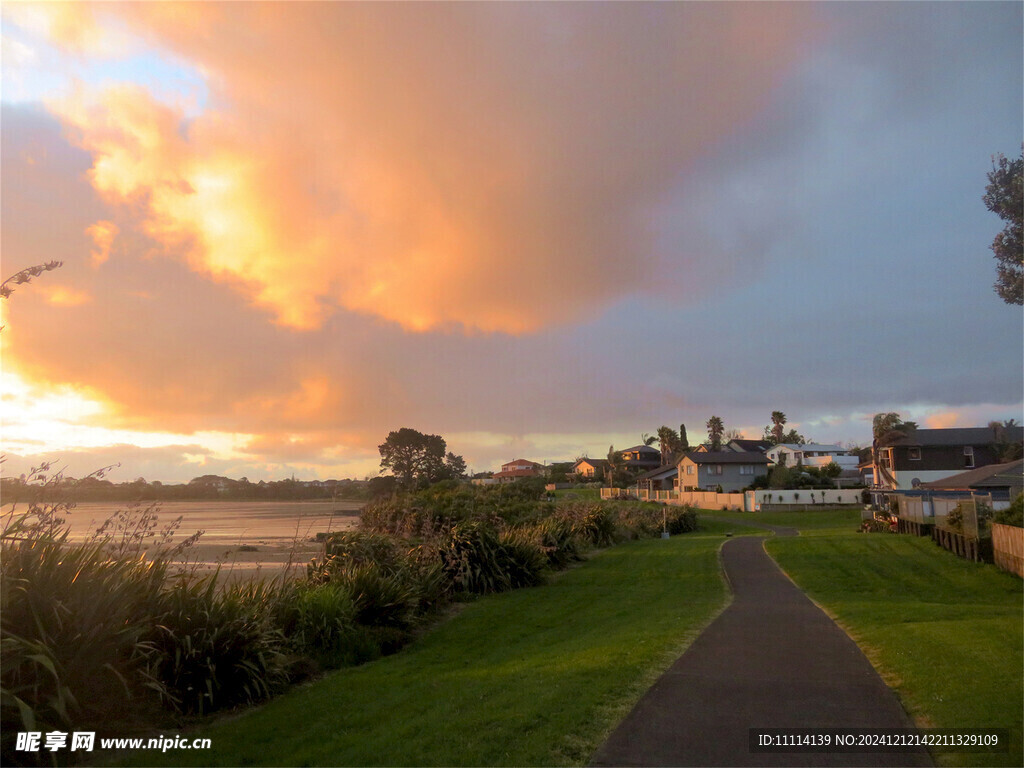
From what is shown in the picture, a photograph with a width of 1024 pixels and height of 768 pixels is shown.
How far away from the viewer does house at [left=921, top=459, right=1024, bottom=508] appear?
34.0m

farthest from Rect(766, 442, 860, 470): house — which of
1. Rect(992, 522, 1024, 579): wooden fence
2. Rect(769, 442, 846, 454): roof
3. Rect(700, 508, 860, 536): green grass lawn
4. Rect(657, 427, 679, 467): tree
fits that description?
Rect(992, 522, 1024, 579): wooden fence

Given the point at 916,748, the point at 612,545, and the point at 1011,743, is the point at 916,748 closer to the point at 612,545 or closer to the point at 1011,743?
the point at 1011,743

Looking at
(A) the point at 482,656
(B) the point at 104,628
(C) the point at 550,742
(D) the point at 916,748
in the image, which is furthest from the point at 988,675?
(B) the point at 104,628

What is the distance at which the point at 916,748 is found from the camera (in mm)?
5941

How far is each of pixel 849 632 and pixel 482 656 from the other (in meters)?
5.91

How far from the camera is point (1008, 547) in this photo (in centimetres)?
1973

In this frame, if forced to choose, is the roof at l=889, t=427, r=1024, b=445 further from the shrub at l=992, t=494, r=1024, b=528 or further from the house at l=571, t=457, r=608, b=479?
the house at l=571, t=457, r=608, b=479

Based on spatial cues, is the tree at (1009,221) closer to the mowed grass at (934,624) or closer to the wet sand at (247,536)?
the mowed grass at (934,624)

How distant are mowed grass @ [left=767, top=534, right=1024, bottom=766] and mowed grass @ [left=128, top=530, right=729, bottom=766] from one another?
269cm

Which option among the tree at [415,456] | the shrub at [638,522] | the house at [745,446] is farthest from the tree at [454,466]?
the house at [745,446]

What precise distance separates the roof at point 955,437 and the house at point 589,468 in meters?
64.6

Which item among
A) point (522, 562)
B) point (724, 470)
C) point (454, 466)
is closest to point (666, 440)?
point (724, 470)

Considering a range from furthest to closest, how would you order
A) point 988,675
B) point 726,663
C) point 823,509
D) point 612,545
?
point 823,509
point 612,545
point 726,663
point 988,675

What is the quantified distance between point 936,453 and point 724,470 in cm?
1942
